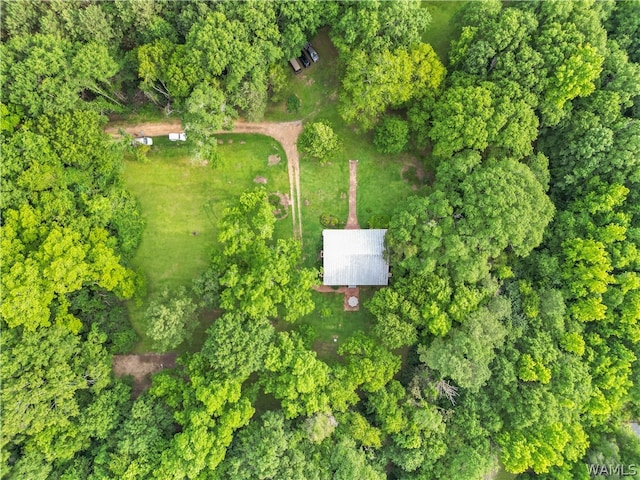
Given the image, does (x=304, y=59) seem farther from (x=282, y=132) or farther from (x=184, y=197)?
(x=184, y=197)

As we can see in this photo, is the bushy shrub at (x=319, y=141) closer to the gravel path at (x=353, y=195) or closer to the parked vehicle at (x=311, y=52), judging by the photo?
the gravel path at (x=353, y=195)

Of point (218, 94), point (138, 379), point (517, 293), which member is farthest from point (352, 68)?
point (138, 379)

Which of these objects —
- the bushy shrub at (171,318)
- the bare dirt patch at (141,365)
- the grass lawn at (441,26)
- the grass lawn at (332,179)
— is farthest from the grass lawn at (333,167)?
the bare dirt patch at (141,365)

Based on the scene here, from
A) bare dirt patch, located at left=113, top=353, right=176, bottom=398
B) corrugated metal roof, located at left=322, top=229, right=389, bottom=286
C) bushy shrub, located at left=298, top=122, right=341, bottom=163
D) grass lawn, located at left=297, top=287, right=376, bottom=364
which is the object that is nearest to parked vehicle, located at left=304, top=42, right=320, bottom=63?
bushy shrub, located at left=298, top=122, right=341, bottom=163

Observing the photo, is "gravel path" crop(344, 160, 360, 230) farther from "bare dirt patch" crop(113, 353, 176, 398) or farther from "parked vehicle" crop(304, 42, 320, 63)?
"bare dirt patch" crop(113, 353, 176, 398)

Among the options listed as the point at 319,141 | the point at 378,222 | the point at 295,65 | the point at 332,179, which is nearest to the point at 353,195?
the point at 332,179

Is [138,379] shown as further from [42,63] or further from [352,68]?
[352,68]
